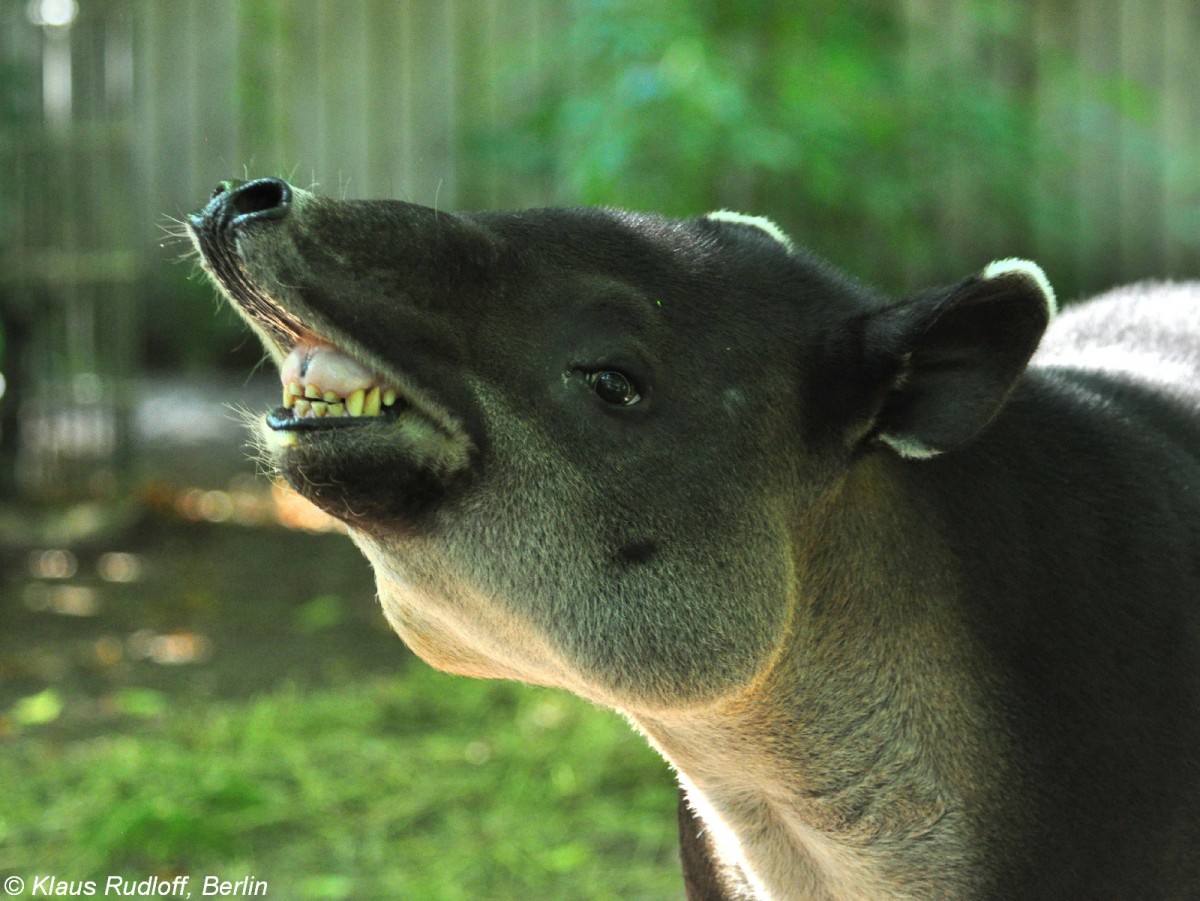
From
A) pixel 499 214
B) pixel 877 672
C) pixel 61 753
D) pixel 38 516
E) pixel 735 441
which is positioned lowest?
pixel 38 516

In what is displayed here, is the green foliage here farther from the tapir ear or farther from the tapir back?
the tapir ear

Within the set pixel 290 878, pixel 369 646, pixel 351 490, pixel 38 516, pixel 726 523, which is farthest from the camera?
pixel 38 516

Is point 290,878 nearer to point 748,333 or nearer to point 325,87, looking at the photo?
point 748,333

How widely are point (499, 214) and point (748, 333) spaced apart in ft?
1.41

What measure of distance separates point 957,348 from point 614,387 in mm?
537

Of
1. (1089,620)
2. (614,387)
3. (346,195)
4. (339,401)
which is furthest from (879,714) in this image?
(346,195)

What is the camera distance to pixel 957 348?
8.01 feet

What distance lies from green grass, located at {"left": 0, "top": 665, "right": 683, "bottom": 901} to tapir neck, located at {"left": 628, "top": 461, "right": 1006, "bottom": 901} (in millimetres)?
2208

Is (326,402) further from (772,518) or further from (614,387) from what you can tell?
(772,518)

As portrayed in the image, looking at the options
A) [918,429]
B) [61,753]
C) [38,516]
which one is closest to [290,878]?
[61,753]

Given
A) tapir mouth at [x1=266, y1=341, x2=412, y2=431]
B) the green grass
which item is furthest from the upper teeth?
the green grass

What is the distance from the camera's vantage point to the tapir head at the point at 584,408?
222 centimetres

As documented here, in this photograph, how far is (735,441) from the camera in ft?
8.04

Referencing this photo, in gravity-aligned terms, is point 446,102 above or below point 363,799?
above
